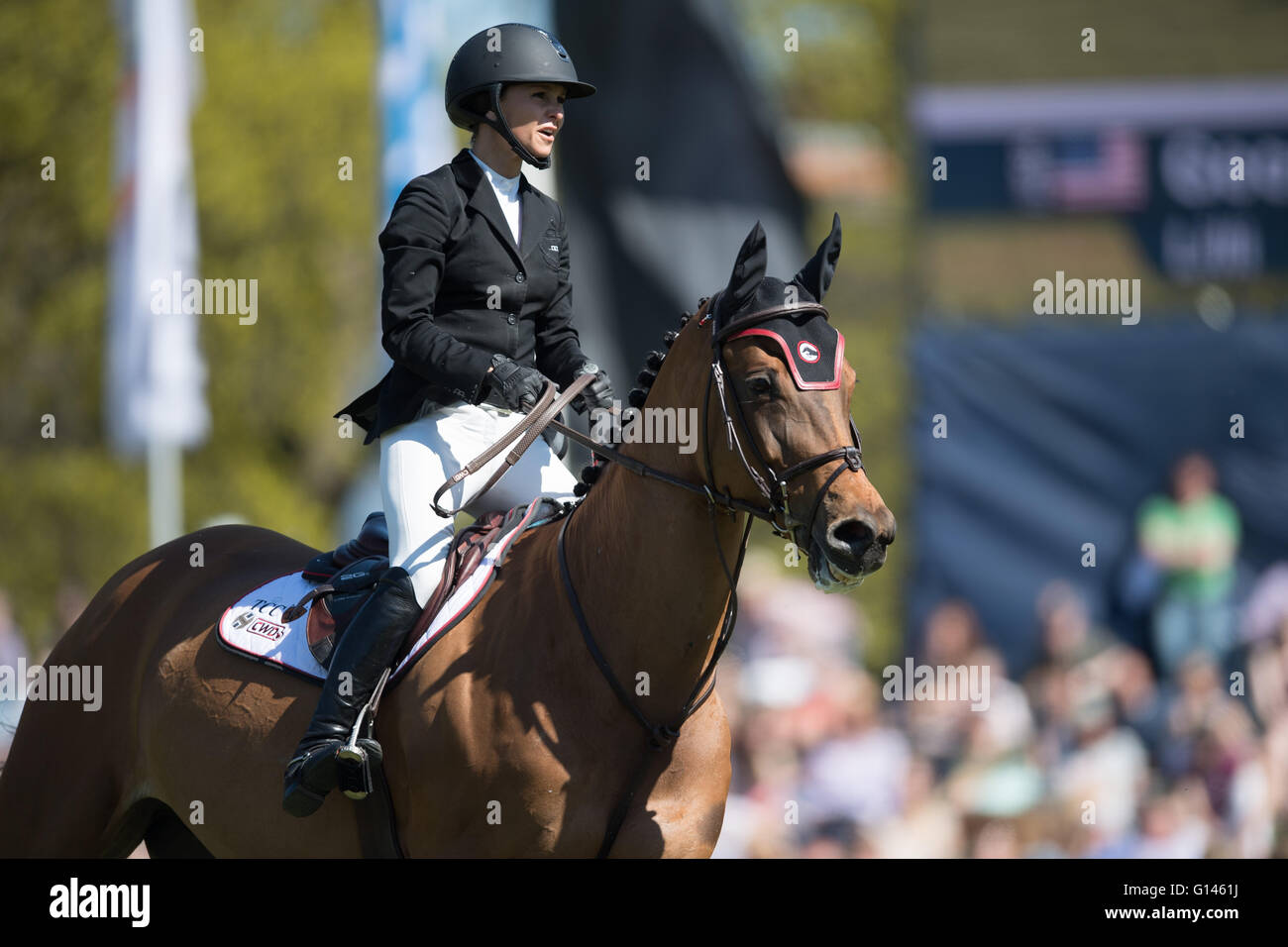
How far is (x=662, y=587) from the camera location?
14.6ft

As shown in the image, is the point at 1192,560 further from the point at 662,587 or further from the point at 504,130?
the point at 504,130

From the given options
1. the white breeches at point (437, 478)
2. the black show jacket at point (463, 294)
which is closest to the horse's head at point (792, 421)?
the black show jacket at point (463, 294)

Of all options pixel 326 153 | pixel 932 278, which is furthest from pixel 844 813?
pixel 326 153

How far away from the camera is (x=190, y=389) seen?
454 inches

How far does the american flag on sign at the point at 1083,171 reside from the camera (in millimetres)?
11164

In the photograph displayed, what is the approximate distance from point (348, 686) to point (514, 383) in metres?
1.07

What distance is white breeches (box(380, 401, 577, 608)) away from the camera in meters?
4.83

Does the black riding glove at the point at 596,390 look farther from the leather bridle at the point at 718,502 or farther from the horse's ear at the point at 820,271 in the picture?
the horse's ear at the point at 820,271

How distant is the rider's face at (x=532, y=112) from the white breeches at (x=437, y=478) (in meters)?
0.89

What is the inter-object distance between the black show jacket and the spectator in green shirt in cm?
645

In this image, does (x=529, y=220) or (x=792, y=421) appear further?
(x=529, y=220)

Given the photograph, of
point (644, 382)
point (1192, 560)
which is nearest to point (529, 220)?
point (644, 382)
